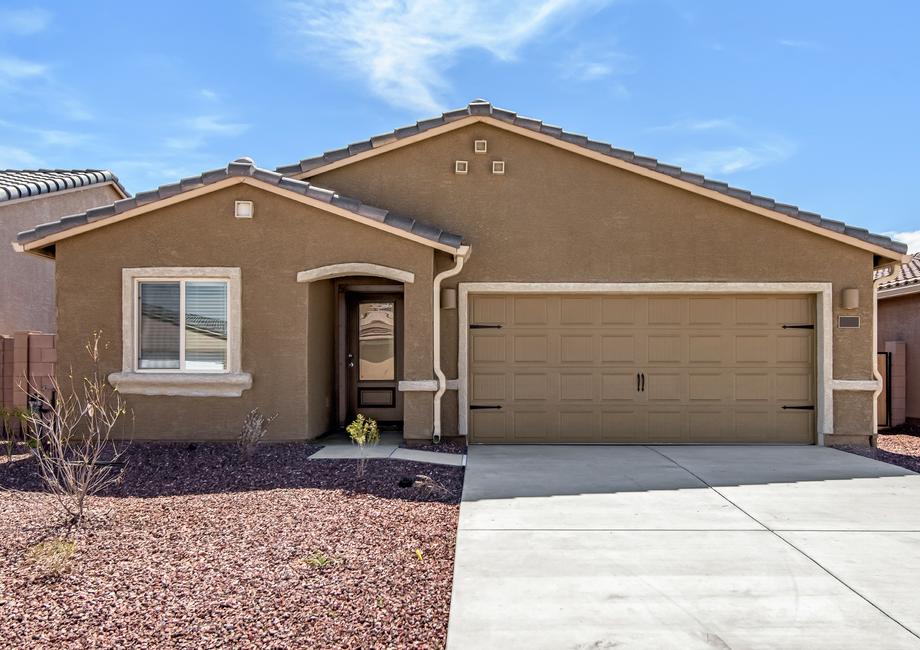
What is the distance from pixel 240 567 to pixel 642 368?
7.30 meters

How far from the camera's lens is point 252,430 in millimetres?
9000

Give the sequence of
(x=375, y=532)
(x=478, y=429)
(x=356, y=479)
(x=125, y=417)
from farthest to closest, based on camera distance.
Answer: (x=478, y=429) → (x=125, y=417) → (x=356, y=479) → (x=375, y=532)

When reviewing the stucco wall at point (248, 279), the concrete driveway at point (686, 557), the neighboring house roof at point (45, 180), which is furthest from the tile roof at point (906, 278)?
the neighboring house roof at point (45, 180)

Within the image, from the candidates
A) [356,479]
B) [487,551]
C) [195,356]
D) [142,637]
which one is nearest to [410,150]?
[195,356]

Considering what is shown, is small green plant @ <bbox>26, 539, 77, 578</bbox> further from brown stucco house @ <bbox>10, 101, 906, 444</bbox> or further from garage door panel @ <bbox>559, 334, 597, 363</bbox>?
garage door panel @ <bbox>559, 334, 597, 363</bbox>

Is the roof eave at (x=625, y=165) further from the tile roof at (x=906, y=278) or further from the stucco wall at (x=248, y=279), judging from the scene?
the tile roof at (x=906, y=278)

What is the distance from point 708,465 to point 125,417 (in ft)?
26.1

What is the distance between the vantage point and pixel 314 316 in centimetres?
1003

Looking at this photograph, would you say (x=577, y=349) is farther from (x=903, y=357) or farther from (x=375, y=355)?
(x=903, y=357)

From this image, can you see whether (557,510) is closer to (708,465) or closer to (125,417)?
(708,465)

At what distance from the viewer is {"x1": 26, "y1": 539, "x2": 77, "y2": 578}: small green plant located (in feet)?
15.4

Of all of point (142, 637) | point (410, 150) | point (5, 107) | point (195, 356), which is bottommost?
point (142, 637)

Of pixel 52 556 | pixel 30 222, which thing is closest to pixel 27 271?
pixel 30 222

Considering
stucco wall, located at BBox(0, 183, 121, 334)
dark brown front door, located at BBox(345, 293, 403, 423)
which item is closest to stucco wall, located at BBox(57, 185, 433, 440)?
dark brown front door, located at BBox(345, 293, 403, 423)
